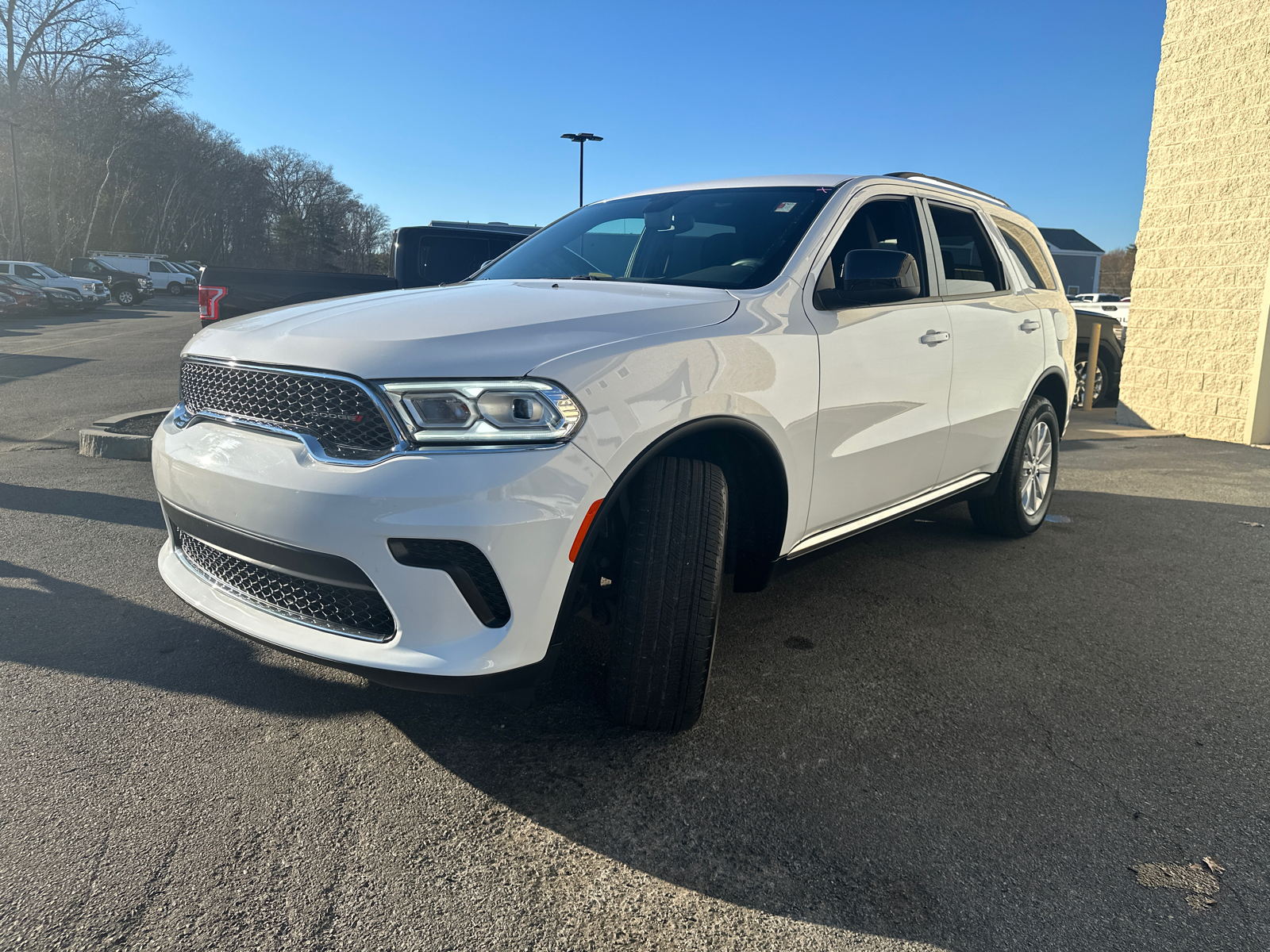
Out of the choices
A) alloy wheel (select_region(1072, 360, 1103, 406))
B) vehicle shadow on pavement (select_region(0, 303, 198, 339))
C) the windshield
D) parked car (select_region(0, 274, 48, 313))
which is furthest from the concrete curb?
parked car (select_region(0, 274, 48, 313))

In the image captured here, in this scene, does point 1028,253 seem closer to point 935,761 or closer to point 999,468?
point 999,468

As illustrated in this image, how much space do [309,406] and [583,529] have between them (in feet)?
2.64

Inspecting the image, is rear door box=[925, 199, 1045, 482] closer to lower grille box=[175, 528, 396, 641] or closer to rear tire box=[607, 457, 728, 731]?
rear tire box=[607, 457, 728, 731]

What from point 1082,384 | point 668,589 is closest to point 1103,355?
point 1082,384

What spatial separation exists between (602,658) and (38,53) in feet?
206

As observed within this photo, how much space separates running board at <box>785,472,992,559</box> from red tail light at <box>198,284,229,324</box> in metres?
7.75

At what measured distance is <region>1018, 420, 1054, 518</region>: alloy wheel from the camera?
4867mm

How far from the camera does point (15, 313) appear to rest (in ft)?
86.7

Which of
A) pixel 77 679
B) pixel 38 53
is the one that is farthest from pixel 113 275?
pixel 77 679

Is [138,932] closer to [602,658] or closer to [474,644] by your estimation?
[474,644]

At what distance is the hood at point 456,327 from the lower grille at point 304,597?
0.58 metres

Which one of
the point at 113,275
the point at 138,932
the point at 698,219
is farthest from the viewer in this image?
the point at 113,275

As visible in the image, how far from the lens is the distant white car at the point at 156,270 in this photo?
41.2m

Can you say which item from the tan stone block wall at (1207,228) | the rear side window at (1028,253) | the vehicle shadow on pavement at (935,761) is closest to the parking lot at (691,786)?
the vehicle shadow on pavement at (935,761)
